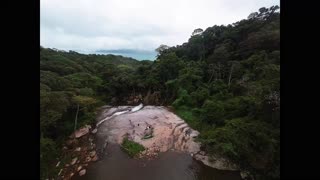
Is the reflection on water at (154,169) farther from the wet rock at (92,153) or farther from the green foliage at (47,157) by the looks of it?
the green foliage at (47,157)

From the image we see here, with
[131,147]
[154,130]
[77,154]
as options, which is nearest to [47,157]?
[77,154]

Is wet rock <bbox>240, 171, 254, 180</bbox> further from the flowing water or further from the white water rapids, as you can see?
the white water rapids

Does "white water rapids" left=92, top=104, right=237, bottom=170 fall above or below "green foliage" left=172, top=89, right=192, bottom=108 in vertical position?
below

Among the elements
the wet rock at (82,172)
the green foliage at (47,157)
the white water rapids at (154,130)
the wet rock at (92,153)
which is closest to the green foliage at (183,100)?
the white water rapids at (154,130)

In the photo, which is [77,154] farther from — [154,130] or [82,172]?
[154,130]

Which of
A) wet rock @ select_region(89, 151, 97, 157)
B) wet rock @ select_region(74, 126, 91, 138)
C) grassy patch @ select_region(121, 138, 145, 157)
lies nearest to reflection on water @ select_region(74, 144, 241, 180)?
grassy patch @ select_region(121, 138, 145, 157)

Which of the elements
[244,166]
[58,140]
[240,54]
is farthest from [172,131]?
[240,54]
